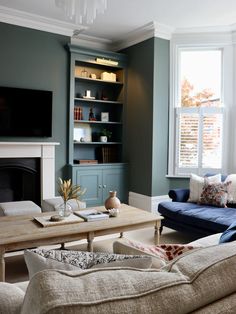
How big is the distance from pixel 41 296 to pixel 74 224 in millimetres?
2193

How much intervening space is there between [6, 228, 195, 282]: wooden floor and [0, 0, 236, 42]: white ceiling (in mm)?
3172

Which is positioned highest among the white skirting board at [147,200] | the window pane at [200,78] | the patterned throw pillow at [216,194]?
the window pane at [200,78]

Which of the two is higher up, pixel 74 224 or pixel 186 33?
pixel 186 33

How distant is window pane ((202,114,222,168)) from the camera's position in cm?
514

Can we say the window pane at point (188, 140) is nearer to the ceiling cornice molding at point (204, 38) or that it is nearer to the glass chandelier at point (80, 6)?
the ceiling cornice molding at point (204, 38)

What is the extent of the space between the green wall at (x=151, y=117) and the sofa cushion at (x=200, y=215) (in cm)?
125

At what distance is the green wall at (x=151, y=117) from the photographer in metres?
5.23

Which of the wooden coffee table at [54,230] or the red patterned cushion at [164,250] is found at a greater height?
the red patterned cushion at [164,250]

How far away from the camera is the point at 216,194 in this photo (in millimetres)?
4008

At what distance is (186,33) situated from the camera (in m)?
5.28

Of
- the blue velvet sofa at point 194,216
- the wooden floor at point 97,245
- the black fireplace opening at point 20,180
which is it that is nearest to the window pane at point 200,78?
the blue velvet sofa at point 194,216

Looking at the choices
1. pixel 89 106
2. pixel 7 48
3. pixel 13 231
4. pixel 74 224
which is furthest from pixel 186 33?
pixel 13 231

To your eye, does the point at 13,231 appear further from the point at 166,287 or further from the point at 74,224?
the point at 166,287

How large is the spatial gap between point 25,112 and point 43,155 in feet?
2.37
